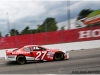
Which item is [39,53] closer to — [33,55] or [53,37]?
[33,55]

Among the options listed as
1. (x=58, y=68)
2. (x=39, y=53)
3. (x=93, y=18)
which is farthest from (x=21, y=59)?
(x=93, y=18)

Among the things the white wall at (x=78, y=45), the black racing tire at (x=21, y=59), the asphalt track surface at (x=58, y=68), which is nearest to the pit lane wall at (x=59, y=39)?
the white wall at (x=78, y=45)

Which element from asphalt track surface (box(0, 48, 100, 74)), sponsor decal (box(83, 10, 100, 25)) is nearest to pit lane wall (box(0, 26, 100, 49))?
sponsor decal (box(83, 10, 100, 25))

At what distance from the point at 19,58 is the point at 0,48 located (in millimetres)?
8658

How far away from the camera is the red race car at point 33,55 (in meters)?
13.2

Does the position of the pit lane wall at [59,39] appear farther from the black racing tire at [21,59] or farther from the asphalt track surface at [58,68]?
the asphalt track surface at [58,68]

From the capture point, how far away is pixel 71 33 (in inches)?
878

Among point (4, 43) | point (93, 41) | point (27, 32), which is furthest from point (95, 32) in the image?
point (4, 43)

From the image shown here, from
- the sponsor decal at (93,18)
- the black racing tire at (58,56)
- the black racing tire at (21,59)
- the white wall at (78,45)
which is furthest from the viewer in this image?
the sponsor decal at (93,18)

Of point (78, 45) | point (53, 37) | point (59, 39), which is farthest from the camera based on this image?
point (53, 37)

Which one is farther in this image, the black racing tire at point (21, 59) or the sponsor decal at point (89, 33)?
the sponsor decal at point (89, 33)

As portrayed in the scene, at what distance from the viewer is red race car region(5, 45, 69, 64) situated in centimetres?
1321

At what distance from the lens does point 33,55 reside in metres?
13.4

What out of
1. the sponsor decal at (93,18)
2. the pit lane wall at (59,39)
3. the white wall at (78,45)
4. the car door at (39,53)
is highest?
the sponsor decal at (93,18)
